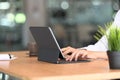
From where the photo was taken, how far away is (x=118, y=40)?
80.3 inches

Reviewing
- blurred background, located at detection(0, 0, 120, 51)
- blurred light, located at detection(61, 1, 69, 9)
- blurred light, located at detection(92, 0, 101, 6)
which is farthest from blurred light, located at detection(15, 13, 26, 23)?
blurred light, located at detection(92, 0, 101, 6)

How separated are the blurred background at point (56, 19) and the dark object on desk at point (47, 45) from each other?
510cm

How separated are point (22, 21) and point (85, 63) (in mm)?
5555

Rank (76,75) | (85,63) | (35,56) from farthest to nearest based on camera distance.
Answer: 1. (35,56)
2. (85,63)
3. (76,75)

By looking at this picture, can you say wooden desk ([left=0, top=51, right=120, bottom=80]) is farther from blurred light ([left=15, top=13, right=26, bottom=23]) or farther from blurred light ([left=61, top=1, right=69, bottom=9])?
blurred light ([left=61, top=1, right=69, bottom=9])

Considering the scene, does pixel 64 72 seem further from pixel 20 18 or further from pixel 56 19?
pixel 56 19

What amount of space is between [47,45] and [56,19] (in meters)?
5.68

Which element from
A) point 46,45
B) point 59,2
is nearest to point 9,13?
point 59,2

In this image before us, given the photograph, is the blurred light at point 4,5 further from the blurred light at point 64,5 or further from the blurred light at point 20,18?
the blurred light at point 64,5

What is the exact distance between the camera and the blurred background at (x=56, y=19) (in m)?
7.73

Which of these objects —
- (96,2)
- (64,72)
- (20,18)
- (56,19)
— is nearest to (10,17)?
(20,18)

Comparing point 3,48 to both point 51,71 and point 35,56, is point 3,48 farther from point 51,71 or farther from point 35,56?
point 51,71

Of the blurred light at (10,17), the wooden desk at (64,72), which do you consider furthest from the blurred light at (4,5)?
the wooden desk at (64,72)

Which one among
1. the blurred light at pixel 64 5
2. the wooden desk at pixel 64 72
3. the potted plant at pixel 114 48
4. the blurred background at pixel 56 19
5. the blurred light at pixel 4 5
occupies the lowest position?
the blurred background at pixel 56 19
